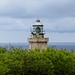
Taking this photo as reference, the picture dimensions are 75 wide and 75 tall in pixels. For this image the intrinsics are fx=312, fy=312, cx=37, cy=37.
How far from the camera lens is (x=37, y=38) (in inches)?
1380

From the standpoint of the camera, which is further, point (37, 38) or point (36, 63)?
point (37, 38)

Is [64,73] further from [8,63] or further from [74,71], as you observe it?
[8,63]

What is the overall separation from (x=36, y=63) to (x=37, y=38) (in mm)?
10616

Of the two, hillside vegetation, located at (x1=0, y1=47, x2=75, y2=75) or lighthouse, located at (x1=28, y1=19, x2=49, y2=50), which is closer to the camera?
hillside vegetation, located at (x1=0, y1=47, x2=75, y2=75)

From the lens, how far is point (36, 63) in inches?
969

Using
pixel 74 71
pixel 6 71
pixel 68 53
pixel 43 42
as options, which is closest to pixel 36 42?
pixel 43 42

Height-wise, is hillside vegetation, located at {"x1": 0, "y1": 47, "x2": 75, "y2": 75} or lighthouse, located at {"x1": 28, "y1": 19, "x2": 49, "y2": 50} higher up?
lighthouse, located at {"x1": 28, "y1": 19, "x2": 49, "y2": 50}

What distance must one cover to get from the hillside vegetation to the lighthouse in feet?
25.6

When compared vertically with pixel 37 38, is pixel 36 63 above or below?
below

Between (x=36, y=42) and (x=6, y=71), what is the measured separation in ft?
40.8

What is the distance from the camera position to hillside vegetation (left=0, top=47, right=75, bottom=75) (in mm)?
24188

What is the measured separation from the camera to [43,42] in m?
35.4

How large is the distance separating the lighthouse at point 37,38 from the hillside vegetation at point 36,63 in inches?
308

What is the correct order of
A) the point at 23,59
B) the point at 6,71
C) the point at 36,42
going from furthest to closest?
the point at 36,42 → the point at 23,59 → the point at 6,71
